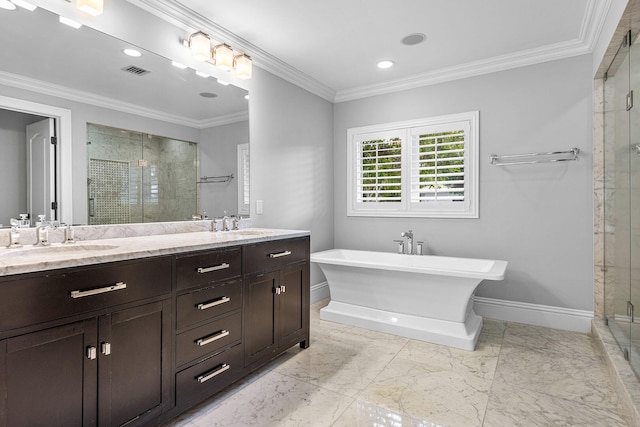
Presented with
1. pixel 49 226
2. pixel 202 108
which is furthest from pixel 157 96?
pixel 49 226

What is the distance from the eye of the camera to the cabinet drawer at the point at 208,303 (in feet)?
6.09

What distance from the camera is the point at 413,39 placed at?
308 centimetres

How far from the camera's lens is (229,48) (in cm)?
291

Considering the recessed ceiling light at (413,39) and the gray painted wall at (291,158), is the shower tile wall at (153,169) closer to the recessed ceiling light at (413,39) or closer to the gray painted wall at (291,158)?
the gray painted wall at (291,158)

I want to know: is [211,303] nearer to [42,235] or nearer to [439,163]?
[42,235]

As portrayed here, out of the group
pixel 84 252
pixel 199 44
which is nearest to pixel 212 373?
pixel 84 252

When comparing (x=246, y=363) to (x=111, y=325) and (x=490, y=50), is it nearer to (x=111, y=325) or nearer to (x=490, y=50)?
(x=111, y=325)

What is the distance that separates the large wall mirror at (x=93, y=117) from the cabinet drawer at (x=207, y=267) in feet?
2.61

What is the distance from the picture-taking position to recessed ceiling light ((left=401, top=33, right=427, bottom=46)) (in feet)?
9.87

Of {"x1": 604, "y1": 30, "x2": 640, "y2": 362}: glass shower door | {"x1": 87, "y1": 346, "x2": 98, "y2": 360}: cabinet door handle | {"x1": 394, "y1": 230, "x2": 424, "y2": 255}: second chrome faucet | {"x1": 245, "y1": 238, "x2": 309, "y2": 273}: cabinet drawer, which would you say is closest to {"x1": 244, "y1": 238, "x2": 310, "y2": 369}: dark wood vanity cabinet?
{"x1": 245, "y1": 238, "x2": 309, "y2": 273}: cabinet drawer

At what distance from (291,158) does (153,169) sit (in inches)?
61.1

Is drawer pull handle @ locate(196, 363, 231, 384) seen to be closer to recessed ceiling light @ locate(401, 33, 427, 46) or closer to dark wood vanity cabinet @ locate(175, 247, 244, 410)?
dark wood vanity cabinet @ locate(175, 247, 244, 410)

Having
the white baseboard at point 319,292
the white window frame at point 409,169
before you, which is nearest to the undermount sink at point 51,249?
the white baseboard at point 319,292

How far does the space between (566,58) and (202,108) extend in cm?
326
